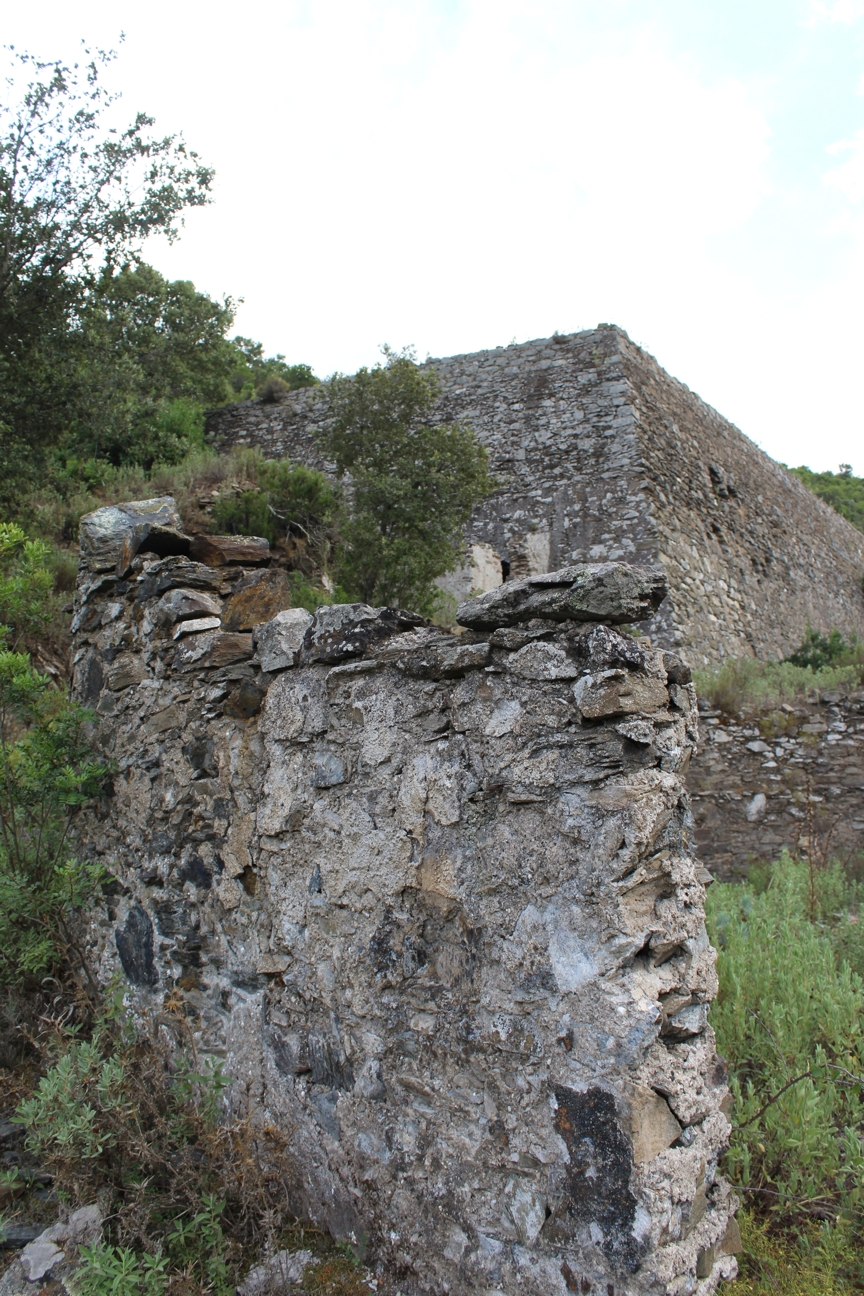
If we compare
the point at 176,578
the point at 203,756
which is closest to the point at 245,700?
the point at 203,756

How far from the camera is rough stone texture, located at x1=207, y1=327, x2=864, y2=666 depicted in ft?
34.5

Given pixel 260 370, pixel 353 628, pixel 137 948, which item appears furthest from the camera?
pixel 260 370

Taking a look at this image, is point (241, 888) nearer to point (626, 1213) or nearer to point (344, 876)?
point (344, 876)

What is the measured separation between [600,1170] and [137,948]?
2133 mm

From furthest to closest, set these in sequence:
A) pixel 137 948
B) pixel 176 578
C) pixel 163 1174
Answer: pixel 176 578, pixel 137 948, pixel 163 1174

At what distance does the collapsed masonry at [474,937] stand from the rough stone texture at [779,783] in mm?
5181

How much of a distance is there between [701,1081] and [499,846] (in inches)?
30.1

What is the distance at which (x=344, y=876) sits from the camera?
2.59 m

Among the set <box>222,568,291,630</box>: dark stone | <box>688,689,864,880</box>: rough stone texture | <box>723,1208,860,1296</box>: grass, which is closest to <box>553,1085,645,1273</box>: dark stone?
<box>723,1208,860,1296</box>: grass

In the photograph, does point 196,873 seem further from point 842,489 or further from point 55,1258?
point 842,489

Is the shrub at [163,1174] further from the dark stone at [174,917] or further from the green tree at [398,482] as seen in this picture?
the green tree at [398,482]

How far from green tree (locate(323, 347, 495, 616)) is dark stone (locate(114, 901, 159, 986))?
4438 mm

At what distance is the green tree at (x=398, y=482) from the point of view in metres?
7.61

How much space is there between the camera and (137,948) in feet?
11.0
